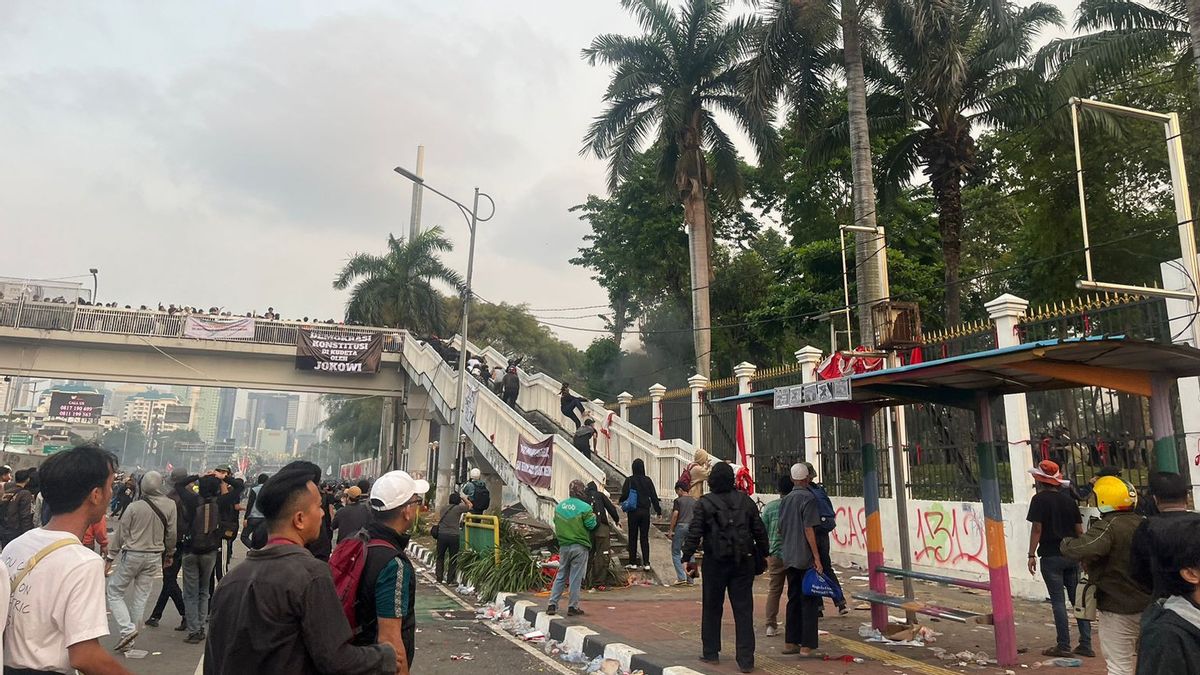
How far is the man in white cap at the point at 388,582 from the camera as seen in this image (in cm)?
308

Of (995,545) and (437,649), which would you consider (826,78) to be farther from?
(437,649)

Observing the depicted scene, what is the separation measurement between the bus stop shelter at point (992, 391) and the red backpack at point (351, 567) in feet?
14.3

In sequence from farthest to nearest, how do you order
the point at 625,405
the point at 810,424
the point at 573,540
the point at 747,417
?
1. the point at 625,405
2. the point at 747,417
3. the point at 810,424
4. the point at 573,540

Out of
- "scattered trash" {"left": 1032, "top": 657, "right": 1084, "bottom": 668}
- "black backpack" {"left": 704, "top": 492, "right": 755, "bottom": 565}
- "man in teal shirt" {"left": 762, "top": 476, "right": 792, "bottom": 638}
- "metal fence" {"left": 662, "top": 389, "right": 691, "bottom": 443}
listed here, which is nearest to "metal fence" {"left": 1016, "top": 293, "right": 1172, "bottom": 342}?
"scattered trash" {"left": 1032, "top": 657, "right": 1084, "bottom": 668}

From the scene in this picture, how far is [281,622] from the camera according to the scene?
2430 millimetres

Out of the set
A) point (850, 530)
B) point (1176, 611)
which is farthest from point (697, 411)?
point (1176, 611)

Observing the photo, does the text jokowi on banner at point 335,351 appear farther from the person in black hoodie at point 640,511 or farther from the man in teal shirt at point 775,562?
the man in teal shirt at point 775,562

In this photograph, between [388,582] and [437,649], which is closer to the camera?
[388,582]

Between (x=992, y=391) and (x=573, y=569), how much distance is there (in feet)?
16.2

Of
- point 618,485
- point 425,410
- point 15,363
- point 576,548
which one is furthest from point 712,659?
point 15,363

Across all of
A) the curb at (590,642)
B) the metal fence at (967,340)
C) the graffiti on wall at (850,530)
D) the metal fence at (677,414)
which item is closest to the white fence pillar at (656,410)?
the metal fence at (677,414)

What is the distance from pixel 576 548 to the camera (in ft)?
28.9

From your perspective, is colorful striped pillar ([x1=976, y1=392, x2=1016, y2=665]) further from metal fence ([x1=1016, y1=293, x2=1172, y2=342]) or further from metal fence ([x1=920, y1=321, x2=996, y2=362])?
metal fence ([x1=920, y1=321, x2=996, y2=362])

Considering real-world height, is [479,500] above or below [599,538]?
above
